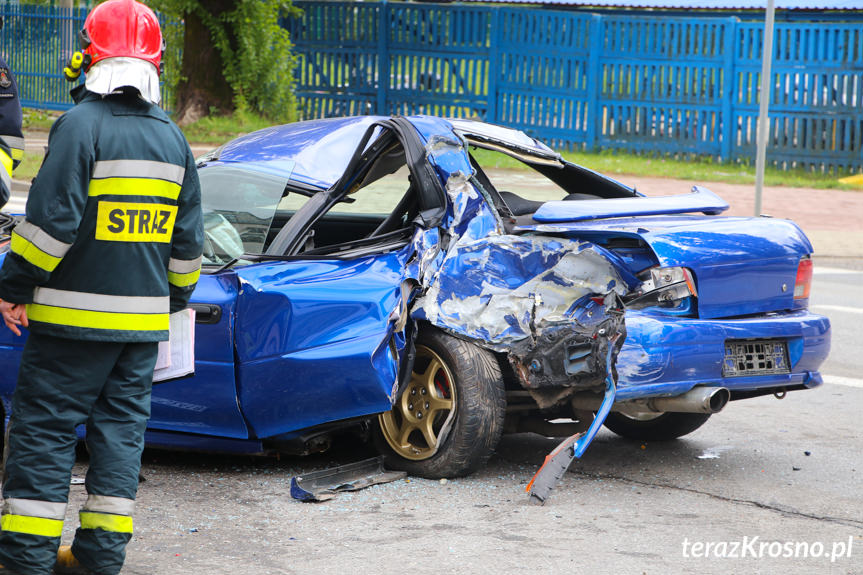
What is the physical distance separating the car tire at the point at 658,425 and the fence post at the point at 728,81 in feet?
45.9

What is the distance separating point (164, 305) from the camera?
11.8 ft

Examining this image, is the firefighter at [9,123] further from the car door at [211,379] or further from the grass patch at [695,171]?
the grass patch at [695,171]

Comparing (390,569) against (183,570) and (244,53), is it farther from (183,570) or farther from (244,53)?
(244,53)

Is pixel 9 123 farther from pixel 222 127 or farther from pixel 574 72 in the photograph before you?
pixel 574 72

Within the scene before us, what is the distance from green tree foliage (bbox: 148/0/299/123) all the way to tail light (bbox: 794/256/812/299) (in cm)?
1524

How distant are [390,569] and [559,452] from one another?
108 cm

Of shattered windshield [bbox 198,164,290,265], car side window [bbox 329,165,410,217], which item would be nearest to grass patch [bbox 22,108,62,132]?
car side window [bbox 329,165,410,217]

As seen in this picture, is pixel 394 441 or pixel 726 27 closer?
pixel 394 441

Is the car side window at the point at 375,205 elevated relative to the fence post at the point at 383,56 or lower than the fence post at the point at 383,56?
lower

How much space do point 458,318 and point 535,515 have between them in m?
0.88

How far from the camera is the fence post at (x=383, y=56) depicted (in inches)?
813

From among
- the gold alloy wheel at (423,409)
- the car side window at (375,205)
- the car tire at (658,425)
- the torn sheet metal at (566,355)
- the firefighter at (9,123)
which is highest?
the firefighter at (9,123)

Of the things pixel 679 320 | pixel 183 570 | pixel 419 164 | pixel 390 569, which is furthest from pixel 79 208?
pixel 679 320

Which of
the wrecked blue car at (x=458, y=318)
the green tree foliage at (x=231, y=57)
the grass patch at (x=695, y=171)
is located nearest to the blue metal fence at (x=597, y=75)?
the grass patch at (x=695, y=171)
